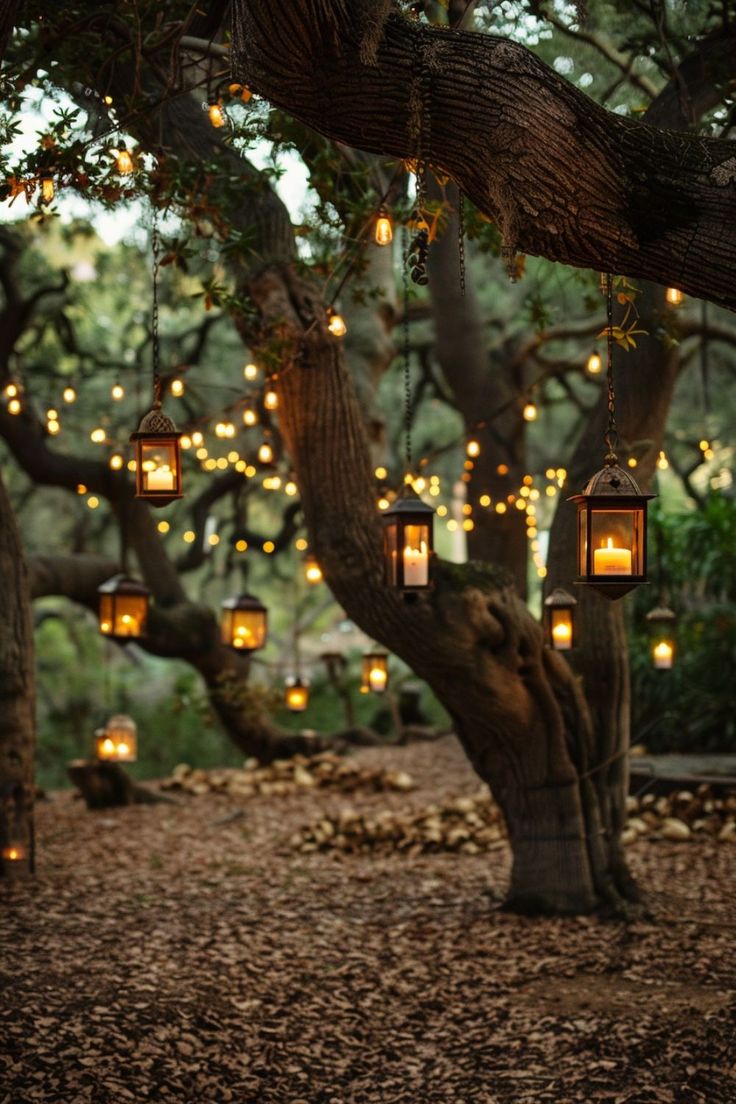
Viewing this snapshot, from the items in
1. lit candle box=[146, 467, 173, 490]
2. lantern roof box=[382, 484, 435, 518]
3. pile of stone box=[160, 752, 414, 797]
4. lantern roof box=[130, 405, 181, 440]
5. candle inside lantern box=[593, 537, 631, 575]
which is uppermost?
lantern roof box=[130, 405, 181, 440]

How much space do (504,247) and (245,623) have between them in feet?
18.3

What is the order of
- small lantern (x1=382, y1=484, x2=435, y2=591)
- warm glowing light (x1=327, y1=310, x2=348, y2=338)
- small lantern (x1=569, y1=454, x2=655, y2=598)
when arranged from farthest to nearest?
warm glowing light (x1=327, y1=310, x2=348, y2=338) < small lantern (x1=382, y1=484, x2=435, y2=591) < small lantern (x1=569, y1=454, x2=655, y2=598)

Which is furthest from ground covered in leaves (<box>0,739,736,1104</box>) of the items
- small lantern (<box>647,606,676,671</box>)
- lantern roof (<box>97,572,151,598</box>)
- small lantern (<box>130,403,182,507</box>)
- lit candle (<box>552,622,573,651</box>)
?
small lantern (<box>130,403,182,507</box>)

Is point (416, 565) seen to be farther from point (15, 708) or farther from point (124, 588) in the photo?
point (15, 708)

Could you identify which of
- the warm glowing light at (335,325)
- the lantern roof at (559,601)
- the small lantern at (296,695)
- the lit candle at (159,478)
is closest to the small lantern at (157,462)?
the lit candle at (159,478)

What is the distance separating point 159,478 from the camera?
4938 mm

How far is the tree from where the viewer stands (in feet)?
10.8

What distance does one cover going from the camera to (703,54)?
616 centimetres

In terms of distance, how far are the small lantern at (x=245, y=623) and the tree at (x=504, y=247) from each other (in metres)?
2.22

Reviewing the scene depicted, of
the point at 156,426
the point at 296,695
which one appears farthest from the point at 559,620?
the point at 296,695

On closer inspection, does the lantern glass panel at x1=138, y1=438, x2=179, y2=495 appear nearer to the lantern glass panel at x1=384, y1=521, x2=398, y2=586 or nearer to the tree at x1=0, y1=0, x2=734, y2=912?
the lantern glass panel at x1=384, y1=521, x2=398, y2=586

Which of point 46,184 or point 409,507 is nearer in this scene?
point 46,184

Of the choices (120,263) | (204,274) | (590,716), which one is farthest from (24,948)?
(120,263)

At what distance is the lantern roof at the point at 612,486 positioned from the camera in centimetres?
407
